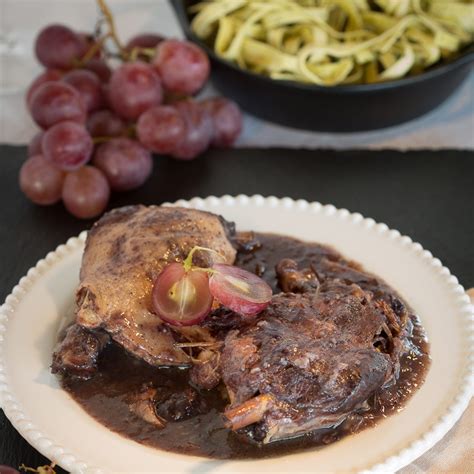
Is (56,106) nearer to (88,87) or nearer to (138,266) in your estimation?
(88,87)

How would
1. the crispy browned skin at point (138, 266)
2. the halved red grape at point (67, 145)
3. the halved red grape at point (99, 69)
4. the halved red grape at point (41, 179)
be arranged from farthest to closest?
the halved red grape at point (99, 69) < the halved red grape at point (41, 179) < the halved red grape at point (67, 145) < the crispy browned skin at point (138, 266)

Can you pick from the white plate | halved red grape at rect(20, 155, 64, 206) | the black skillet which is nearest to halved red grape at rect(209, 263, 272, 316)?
the white plate

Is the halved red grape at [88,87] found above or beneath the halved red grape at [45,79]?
above

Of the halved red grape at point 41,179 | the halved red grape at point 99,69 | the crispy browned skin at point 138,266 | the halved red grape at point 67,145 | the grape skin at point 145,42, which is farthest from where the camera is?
the grape skin at point 145,42

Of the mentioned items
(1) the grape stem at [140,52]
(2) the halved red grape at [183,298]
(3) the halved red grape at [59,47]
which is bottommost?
(3) the halved red grape at [59,47]

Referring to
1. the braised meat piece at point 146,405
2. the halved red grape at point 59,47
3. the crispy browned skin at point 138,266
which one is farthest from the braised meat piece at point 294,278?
the halved red grape at point 59,47

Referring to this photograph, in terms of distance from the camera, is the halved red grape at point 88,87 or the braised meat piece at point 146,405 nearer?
the braised meat piece at point 146,405

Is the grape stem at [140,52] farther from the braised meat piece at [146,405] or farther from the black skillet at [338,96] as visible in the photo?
the braised meat piece at [146,405]
